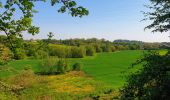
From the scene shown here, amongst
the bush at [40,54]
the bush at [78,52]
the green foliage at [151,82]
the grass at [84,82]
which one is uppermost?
the bush at [40,54]

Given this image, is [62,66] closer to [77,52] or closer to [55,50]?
[77,52]

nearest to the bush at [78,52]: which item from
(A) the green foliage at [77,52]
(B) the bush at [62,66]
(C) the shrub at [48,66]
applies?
(A) the green foliage at [77,52]

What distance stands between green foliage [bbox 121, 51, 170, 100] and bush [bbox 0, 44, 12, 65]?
6850 mm

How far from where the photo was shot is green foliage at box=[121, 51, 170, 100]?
13.6m

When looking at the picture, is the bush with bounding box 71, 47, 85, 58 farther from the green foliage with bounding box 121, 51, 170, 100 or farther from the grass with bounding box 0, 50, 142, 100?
the green foliage with bounding box 121, 51, 170, 100

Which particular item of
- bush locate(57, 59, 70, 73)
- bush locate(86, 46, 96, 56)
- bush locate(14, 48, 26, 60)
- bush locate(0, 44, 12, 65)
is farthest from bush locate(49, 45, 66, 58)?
bush locate(86, 46, 96, 56)

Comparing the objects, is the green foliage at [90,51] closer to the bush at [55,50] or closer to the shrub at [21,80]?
the bush at [55,50]

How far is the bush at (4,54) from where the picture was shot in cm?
778

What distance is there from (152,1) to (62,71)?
70.3 meters

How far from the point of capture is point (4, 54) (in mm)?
7918

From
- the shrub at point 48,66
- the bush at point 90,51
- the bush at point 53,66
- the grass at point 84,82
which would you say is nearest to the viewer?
the grass at point 84,82

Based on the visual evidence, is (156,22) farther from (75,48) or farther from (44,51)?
(75,48)

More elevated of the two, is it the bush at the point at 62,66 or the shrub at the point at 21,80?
the shrub at the point at 21,80

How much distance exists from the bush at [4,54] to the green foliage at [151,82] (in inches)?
270
